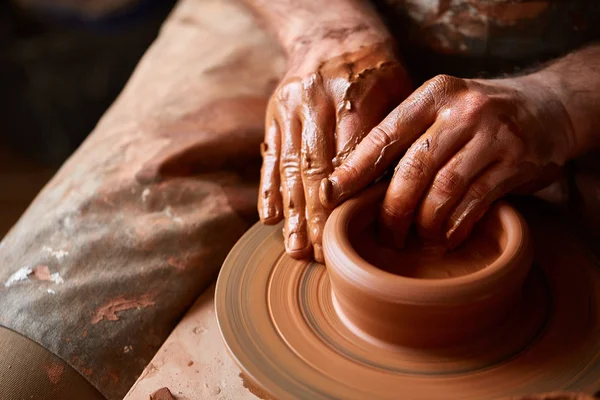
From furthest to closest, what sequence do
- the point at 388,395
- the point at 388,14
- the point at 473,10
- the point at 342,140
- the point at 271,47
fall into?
the point at 271,47 < the point at 388,14 < the point at 473,10 < the point at 342,140 < the point at 388,395

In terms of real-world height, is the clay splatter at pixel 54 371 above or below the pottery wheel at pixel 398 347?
below

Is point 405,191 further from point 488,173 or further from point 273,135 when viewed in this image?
point 273,135

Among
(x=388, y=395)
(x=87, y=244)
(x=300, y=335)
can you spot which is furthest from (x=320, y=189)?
(x=87, y=244)

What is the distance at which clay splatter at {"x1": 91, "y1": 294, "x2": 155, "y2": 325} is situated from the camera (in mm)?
1328

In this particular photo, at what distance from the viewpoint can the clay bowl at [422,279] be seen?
0.96 meters

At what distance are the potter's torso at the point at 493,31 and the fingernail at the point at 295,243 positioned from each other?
0.62 m

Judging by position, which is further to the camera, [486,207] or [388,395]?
[486,207]

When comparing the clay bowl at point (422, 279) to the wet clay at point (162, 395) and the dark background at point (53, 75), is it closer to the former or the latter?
the wet clay at point (162, 395)

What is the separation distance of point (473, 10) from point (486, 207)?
1.79 ft

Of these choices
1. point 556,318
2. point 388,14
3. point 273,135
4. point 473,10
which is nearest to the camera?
point 556,318

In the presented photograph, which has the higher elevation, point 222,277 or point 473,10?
point 473,10

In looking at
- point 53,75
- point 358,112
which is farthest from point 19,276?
point 53,75

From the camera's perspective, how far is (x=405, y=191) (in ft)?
3.64

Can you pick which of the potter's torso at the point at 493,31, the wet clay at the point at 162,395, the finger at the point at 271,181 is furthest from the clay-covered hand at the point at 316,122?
the wet clay at the point at 162,395
